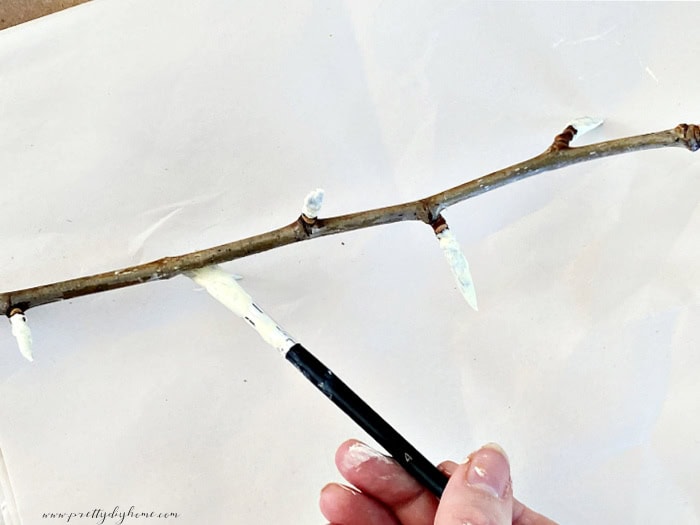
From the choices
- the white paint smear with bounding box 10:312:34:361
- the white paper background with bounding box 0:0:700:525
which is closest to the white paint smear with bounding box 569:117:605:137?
the white paper background with bounding box 0:0:700:525

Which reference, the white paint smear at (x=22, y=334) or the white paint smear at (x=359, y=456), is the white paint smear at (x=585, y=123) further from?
the white paint smear at (x=22, y=334)

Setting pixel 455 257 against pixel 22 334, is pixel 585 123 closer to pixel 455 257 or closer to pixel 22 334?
pixel 455 257

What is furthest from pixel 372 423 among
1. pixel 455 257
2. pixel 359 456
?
pixel 455 257

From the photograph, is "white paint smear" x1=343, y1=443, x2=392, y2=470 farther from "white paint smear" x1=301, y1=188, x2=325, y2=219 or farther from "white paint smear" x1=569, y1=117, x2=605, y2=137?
"white paint smear" x1=569, y1=117, x2=605, y2=137

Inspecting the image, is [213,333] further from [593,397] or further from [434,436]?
[593,397]

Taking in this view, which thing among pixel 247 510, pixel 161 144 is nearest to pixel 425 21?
pixel 161 144

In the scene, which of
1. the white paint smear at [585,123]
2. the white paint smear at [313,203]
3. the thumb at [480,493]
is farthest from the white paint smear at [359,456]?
the white paint smear at [585,123]
